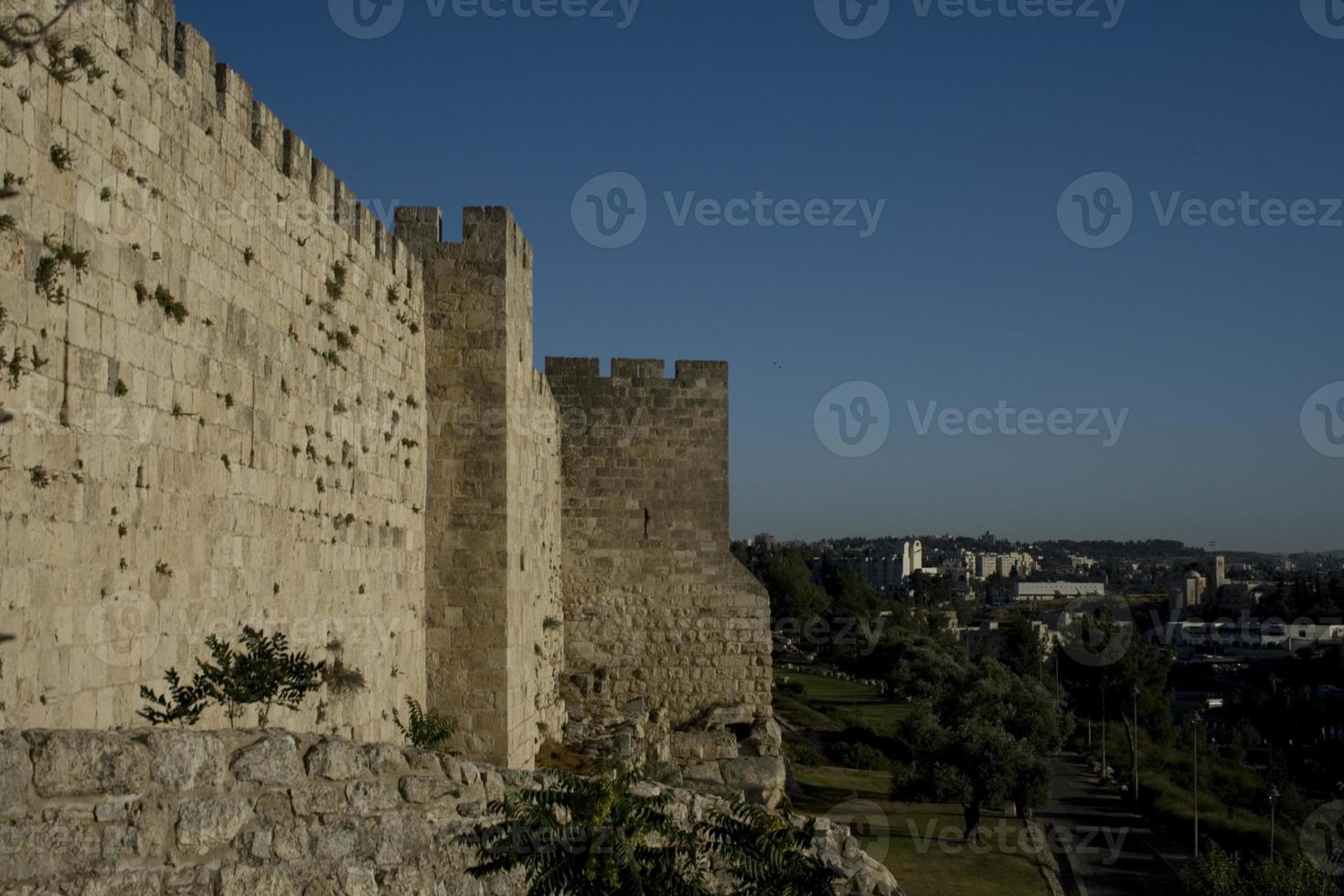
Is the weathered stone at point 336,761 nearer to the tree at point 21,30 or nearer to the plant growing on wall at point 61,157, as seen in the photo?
the plant growing on wall at point 61,157

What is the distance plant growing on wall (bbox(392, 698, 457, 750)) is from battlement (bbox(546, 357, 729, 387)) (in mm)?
7634

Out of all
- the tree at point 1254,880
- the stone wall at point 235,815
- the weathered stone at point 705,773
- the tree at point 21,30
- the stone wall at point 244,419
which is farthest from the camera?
the tree at point 1254,880

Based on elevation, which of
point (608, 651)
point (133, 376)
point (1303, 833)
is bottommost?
point (1303, 833)

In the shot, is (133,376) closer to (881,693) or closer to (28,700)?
(28,700)

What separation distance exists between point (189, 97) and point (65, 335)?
1889mm

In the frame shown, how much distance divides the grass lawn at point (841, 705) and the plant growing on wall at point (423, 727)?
2568 cm

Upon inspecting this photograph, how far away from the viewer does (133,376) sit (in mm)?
6121

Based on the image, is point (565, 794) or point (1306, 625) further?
point (1306, 625)

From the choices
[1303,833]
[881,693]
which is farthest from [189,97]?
[881,693]

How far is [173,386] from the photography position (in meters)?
6.57

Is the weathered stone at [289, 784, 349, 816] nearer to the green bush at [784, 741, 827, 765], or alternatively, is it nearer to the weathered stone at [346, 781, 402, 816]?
the weathered stone at [346, 781, 402, 816]

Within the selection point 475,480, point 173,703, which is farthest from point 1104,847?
point 173,703

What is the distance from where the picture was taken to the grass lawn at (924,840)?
67.2 ft

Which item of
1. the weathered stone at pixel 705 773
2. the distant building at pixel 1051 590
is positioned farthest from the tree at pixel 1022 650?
the distant building at pixel 1051 590
